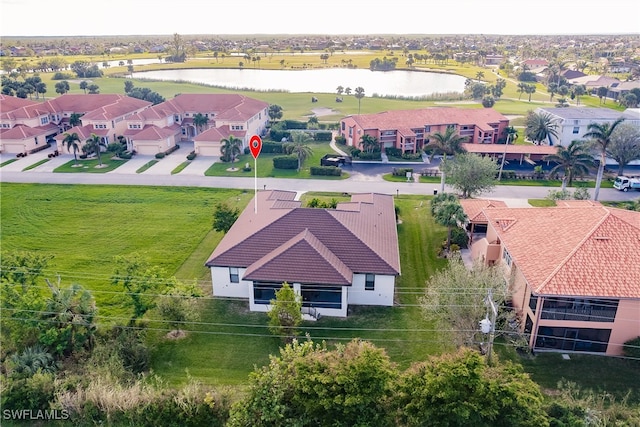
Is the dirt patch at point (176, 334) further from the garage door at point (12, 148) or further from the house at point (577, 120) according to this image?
the house at point (577, 120)

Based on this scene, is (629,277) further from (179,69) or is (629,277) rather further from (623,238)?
(179,69)

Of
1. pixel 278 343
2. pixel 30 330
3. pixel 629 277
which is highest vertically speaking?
pixel 629 277

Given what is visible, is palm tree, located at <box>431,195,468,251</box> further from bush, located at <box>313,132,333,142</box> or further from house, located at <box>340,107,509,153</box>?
bush, located at <box>313,132,333,142</box>

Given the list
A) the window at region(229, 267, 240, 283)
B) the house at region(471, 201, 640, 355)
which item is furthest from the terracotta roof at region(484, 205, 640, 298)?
the window at region(229, 267, 240, 283)

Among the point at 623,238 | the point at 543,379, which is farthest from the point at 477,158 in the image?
the point at 543,379

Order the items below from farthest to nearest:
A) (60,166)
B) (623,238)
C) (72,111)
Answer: (72,111) < (60,166) < (623,238)

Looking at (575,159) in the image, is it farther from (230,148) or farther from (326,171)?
(230,148)

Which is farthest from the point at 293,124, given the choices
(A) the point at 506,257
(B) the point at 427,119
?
(A) the point at 506,257

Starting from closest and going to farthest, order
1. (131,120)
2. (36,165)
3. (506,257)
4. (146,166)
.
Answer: (506,257), (146,166), (36,165), (131,120)
